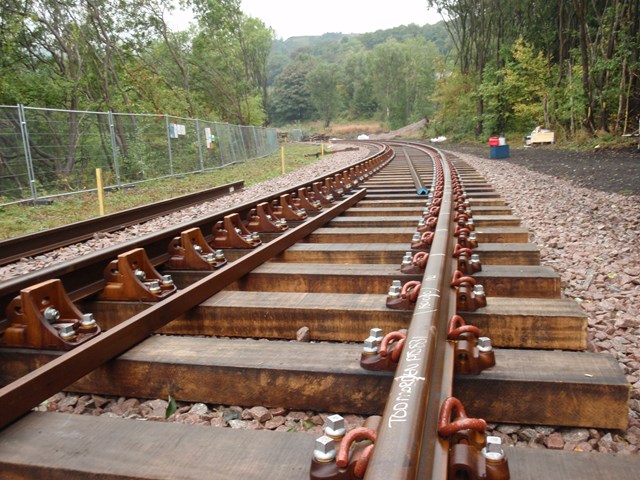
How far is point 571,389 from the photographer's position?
157 cm

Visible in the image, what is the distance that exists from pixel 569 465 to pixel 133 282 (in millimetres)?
1958

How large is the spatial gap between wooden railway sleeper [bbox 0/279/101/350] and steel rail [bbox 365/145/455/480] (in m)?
1.26

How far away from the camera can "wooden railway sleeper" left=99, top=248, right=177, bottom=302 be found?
247 centimetres

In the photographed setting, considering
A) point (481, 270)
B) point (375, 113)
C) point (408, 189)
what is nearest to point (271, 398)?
point (481, 270)

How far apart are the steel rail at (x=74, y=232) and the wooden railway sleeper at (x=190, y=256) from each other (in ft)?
7.88

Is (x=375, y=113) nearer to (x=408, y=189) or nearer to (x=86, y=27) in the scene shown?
(x=86, y=27)

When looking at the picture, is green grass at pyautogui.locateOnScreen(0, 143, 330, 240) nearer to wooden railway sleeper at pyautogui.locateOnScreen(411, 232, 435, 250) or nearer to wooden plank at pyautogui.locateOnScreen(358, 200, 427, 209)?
wooden plank at pyautogui.locateOnScreen(358, 200, 427, 209)

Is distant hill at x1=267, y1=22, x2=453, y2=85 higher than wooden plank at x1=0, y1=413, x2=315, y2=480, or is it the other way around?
distant hill at x1=267, y1=22, x2=453, y2=85

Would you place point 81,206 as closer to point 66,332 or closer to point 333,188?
point 333,188

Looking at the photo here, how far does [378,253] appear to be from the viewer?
3350 mm

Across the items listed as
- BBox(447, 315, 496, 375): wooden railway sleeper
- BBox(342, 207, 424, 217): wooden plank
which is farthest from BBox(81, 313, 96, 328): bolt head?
BBox(342, 207, 424, 217): wooden plank

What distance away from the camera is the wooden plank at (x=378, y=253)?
3217mm

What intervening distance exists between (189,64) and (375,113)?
180 feet

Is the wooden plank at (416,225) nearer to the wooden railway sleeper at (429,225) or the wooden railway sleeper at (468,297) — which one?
the wooden railway sleeper at (429,225)
